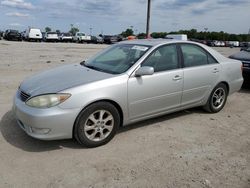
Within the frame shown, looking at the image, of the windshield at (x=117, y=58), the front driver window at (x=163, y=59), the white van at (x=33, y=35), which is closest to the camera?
the windshield at (x=117, y=58)

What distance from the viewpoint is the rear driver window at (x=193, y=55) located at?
5180mm

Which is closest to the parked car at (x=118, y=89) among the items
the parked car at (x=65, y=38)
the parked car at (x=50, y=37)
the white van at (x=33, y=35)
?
the white van at (x=33, y=35)

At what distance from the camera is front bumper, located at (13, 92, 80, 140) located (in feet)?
12.2

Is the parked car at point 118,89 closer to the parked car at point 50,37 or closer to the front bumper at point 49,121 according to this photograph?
the front bumper at point 49,121

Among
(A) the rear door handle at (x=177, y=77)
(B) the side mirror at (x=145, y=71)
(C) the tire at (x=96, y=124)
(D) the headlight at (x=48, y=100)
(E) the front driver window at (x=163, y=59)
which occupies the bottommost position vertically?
(C) the tire at (x=96, y=124)

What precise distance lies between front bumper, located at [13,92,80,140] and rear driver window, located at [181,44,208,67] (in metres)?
2.38

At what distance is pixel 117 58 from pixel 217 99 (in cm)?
240

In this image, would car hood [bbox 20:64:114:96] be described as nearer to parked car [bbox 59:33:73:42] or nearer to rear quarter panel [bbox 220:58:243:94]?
rear quarter panel [bbox 220:58:243:94]

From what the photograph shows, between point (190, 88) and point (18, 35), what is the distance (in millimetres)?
39419

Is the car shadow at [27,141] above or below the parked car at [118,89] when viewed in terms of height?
below

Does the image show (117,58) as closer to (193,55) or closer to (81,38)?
(193,55)

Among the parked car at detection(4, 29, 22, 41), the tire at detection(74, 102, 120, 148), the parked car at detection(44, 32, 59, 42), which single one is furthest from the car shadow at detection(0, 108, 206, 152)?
the parked car at detection(44, 32, 59, 42)

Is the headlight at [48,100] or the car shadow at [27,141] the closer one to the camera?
the headlight at [48,100]

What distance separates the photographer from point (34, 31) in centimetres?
3994
